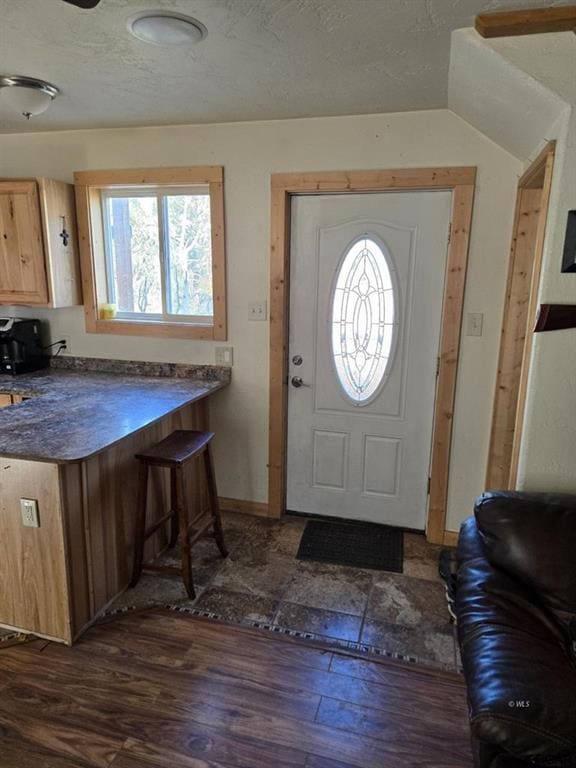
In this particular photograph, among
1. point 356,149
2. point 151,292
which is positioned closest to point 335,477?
point 151,292

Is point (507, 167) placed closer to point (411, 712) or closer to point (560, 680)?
point (560, 680)

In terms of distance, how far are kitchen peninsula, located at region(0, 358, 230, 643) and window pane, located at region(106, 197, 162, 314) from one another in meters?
0.82

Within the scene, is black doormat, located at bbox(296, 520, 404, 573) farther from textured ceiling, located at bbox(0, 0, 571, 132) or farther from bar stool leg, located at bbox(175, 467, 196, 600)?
textured ceiling, located at bbox(0, 0, 571, 132)

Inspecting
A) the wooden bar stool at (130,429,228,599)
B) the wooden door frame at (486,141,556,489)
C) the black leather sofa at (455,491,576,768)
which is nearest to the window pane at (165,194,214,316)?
the wooden bar stool at (130,429,228,599)

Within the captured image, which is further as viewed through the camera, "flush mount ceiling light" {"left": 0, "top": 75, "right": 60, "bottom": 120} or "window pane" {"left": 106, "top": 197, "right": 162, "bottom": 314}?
"window pane" {"left": 106, "top": 197, "right": 162, "bottom": 314}

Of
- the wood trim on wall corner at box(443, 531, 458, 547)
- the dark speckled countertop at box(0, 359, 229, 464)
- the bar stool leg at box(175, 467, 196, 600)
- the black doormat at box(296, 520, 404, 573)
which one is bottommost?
the black doormat at box(296, 520, 404, 573)

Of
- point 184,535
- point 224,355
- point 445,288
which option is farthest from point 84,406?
point 445,288

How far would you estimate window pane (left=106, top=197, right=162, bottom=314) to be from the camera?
3.17m

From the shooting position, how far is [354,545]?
9.61 ft

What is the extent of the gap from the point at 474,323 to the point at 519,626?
5.50 feet

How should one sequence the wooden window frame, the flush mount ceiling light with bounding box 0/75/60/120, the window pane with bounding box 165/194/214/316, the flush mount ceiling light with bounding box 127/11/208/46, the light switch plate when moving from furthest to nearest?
the light switch plate → the window pane with bounding box 165/194/214/316 → the wooden window frame → the flush mount ceiling light with bounding box 0/75/60/120 → the flush mount ceiling light with bounding box 127/11/208/46

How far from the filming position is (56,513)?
6.48 feet

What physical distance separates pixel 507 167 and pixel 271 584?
8.00 feet

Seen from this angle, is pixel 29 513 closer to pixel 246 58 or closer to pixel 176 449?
pixel 176 449
